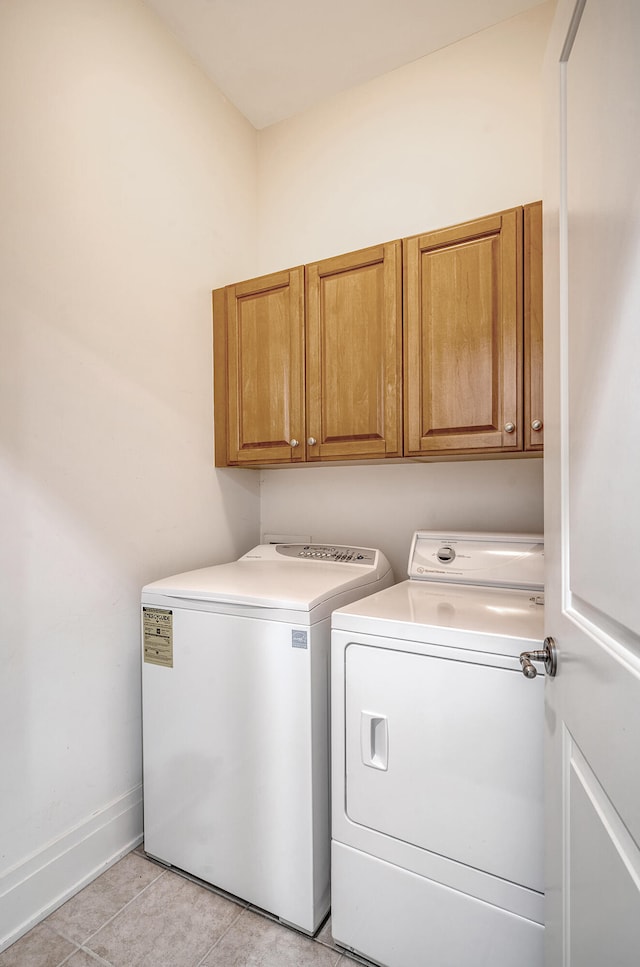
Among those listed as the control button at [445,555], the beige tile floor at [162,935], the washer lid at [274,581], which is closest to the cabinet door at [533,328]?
the control button at [445,555]

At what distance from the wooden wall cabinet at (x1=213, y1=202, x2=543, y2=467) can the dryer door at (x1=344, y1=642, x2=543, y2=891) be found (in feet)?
2.44

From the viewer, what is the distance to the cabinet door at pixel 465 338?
4.90 ft

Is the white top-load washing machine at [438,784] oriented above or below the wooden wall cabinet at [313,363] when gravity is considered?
below

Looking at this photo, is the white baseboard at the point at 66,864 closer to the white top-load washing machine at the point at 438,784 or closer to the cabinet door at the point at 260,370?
the white top-load washing machine at the point at 438,784

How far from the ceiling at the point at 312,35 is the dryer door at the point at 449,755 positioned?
2.27 metres

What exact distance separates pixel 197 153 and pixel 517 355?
1599 millimetres

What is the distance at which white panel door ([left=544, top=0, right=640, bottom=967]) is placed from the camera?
525 mm

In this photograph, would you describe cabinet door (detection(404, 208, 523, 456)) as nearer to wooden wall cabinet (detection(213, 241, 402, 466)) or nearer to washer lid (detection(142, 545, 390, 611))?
wooden wall cabinet (detection(213, 241, 402, 466))

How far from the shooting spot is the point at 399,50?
1.96 m

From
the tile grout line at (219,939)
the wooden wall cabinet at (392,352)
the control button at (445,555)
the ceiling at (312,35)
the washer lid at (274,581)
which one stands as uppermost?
the ceiling at (312,35)

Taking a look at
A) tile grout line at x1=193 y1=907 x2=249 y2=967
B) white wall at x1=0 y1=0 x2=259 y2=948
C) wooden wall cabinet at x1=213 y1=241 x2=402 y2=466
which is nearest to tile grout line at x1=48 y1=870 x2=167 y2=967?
white wall at x1=0 y1=0 x2=259 y2=948

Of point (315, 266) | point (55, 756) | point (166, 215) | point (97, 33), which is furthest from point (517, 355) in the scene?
point (55, 756)

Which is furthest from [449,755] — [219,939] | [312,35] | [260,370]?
[312,35]

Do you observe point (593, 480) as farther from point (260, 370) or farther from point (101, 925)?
point (101, 925)
